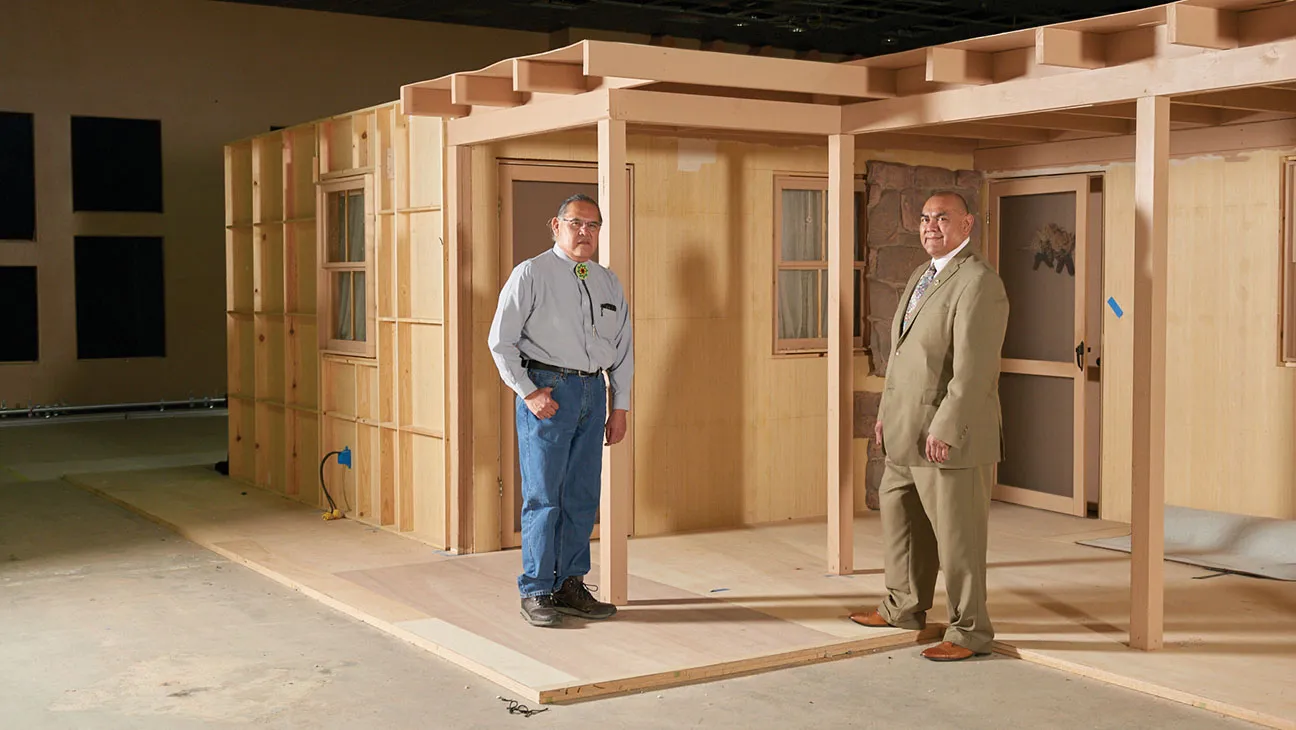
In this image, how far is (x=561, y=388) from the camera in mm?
5684

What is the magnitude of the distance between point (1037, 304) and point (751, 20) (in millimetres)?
6258

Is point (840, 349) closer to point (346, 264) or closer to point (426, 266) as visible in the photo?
point (426, 266)

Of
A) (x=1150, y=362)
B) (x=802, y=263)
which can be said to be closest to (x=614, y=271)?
(x=1150, y=362)

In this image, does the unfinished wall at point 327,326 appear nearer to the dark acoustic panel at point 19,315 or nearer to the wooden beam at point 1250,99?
the wooden beam at point 1250,99

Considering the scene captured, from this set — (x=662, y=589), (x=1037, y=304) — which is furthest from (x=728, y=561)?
(x=1037, y=304)

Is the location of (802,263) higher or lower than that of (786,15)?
lower

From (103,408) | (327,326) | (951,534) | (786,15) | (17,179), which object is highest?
(786,15)

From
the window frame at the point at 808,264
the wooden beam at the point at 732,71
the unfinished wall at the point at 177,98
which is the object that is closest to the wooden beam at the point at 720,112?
the wooden beam at the point at 732,71

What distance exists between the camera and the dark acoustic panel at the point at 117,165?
593 inches

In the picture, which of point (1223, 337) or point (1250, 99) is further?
point (1223, 337)

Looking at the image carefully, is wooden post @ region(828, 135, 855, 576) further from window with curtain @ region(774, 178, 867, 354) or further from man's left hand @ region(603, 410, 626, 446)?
window with curtain @ region(774, 178, 867, 354)

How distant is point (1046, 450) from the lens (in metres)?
8.73

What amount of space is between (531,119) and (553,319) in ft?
4.28

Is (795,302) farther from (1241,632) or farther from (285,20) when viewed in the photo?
(285,20)
